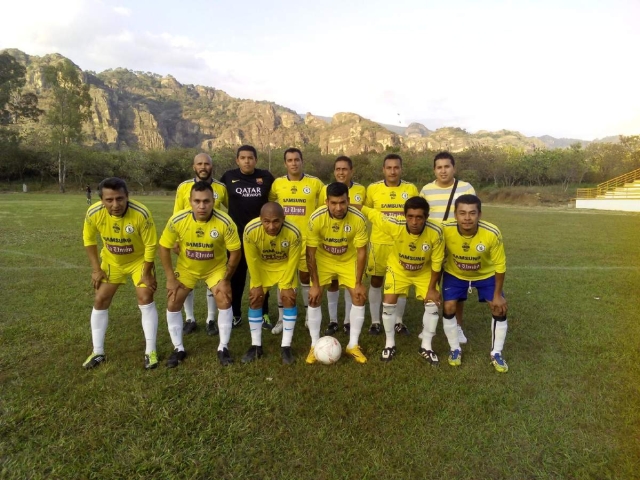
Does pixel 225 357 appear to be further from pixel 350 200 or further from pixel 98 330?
pixel 350 200

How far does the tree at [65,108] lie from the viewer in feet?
130

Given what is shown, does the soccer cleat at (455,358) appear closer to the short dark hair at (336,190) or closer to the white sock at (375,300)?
the white sock at (375,300)

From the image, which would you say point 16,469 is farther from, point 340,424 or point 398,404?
point 398,404

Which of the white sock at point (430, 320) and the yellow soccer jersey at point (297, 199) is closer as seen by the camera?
the white sock at point (430, 320)

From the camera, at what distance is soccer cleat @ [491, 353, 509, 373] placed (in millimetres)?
3793

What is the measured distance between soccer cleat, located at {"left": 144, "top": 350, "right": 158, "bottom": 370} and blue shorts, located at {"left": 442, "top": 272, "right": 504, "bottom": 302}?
308cm

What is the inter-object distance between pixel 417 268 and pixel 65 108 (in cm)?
4823

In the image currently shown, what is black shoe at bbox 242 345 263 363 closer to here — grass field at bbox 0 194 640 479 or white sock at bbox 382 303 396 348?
grass field at bbox 0 194 640 479

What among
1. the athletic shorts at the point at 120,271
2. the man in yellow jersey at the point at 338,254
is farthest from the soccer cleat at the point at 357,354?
the athletic shorts at the point at 120,271

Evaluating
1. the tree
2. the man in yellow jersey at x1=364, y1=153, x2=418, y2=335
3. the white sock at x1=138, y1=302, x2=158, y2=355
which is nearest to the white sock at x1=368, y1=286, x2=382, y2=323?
the man in yellow jersey at x1=364, y1=153, x2=418, y2=335

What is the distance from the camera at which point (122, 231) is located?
385 cm

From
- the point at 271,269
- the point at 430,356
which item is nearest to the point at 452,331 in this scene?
the point at 430,356

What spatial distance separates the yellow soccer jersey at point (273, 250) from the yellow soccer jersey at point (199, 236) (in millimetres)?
161

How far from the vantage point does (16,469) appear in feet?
8.02
